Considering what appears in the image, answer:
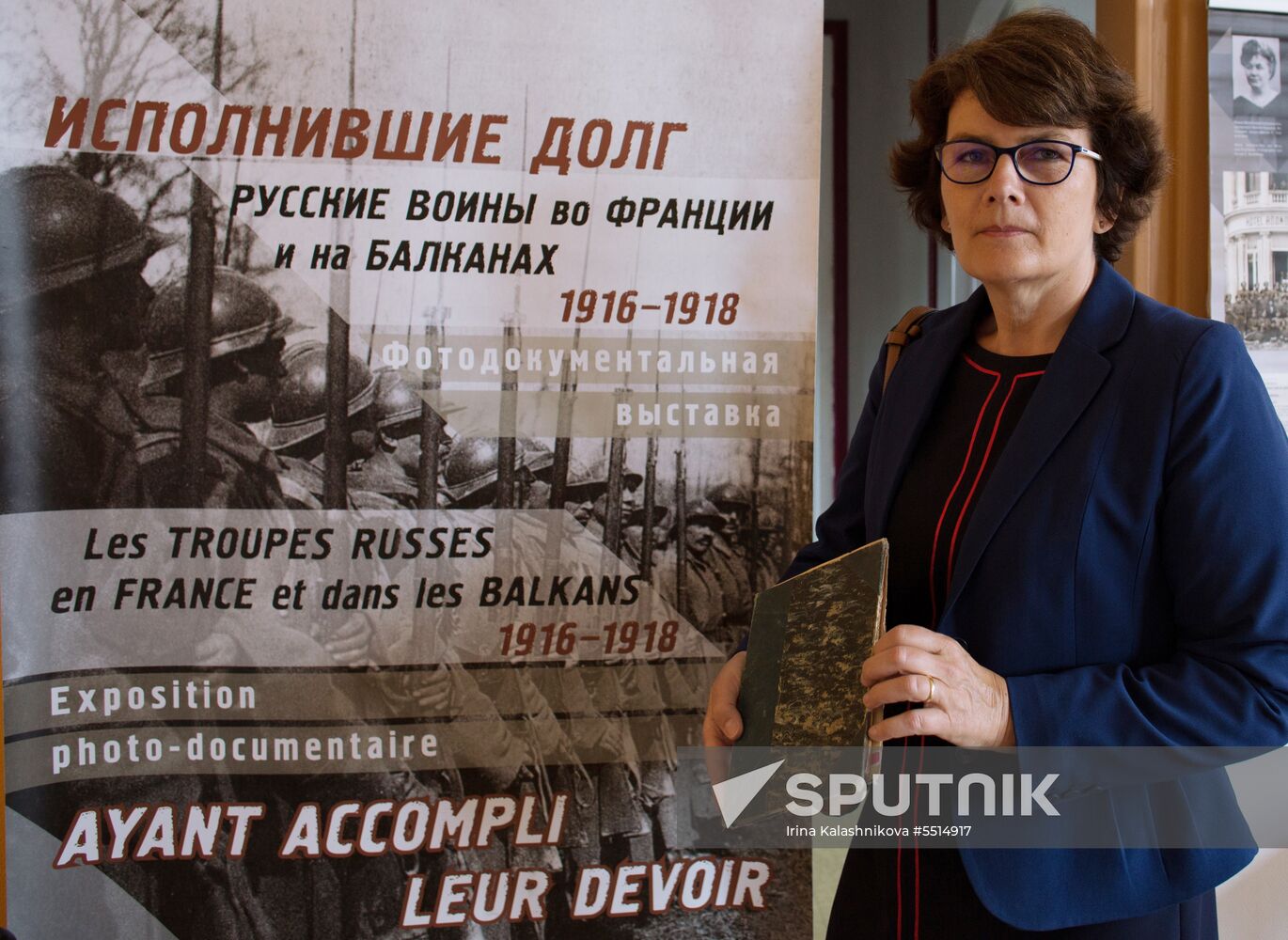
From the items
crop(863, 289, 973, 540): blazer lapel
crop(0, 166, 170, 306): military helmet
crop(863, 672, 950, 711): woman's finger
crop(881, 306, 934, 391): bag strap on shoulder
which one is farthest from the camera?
crop(0, 166, 170, 306): military helmet

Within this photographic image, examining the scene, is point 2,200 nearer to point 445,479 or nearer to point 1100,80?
point 445,479

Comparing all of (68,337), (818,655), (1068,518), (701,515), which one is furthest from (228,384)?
(1068,518)

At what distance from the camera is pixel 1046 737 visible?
1.06 metres

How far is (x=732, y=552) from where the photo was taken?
184 cm

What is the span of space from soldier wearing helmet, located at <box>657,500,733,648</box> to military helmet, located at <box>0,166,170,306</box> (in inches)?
41.5

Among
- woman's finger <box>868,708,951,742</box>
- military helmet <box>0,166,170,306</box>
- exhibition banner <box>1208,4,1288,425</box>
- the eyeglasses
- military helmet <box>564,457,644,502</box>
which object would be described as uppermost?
exhibition banner <box>1208,4,1288,425</box>

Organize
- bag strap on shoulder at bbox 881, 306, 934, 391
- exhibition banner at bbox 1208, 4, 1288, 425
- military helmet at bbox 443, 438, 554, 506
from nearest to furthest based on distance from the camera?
1. bag strap on shoulder at bbox 881, 306, 934, 391
2. military helmet at bbox 443, 438, 554, 506
3. exhibition banner at bbox 1208, 4, 1288, 425

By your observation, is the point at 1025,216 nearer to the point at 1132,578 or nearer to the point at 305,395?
the point at 1132,578

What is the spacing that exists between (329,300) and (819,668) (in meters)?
1.06

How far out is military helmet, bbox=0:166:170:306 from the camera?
5.48 feet

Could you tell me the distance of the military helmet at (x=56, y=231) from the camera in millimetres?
1671
